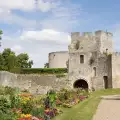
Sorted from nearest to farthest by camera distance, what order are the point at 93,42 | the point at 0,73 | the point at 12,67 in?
the point at 0,73
the point at 93,42
the point at 12,67

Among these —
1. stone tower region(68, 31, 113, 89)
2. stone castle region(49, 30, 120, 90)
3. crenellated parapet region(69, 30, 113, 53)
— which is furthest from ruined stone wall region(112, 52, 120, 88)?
crenellated parapet region(69, 30, 113, 53)

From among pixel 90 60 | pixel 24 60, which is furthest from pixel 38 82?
pixel 24 60

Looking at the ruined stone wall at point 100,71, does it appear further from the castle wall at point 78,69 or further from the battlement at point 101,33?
the battlement at point 101,33

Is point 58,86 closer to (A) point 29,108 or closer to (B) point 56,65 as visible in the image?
Result: (B) point 56,65

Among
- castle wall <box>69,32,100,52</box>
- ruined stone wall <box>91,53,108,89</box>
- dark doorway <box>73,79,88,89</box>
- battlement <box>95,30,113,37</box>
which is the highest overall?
battlement <box>95,30,113,37</box>

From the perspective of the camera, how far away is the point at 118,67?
1532 inches

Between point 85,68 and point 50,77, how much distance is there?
445 centimetres

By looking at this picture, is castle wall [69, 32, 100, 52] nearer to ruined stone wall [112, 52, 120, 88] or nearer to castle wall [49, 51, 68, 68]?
ruined stone wall [112, 52, 120, 88]

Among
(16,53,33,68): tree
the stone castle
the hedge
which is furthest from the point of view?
(16,53,33,68): tree

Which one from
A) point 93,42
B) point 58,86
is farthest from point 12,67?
point 93,42

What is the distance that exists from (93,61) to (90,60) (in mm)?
398

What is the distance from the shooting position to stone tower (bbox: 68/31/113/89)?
39.6 m

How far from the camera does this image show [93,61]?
4047 cm

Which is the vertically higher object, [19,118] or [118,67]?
[118,67]
